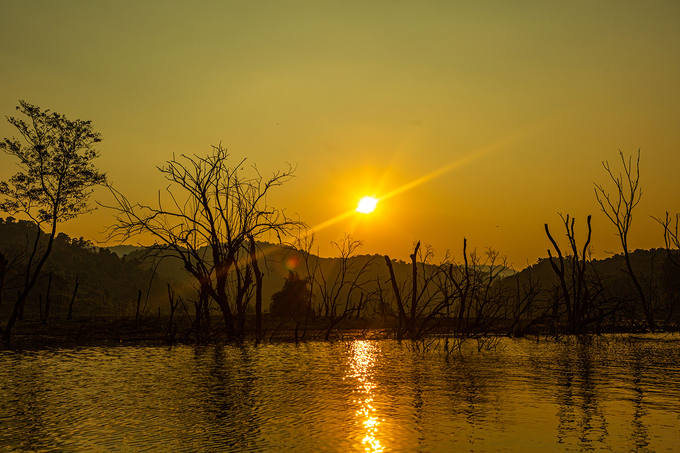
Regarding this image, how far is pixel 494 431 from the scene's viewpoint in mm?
6527

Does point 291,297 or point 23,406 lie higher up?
point 291,297

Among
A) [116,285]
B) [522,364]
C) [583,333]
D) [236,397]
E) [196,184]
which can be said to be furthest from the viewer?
[116,285]

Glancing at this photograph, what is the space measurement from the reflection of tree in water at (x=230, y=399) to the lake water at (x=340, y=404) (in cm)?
3

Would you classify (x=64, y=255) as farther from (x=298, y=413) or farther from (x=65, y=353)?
(x=298, y=413)

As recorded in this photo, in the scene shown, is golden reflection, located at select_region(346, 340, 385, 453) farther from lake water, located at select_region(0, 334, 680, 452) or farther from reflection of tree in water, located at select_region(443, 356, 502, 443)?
reflection of tree in water, located at select_region(443, 356, 502, 443)

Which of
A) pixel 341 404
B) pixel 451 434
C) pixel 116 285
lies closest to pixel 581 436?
pixel 451 434

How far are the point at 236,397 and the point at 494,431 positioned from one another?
416 cm

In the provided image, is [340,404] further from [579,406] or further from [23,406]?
[23,406]

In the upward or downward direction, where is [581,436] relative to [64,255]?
downward

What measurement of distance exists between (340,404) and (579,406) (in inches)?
136

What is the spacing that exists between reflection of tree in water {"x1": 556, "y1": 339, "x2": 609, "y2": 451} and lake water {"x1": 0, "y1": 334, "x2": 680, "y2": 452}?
0.03 meters

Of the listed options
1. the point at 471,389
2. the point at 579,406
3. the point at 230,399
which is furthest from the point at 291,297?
the point at 579,406

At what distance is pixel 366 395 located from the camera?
29.4 ft

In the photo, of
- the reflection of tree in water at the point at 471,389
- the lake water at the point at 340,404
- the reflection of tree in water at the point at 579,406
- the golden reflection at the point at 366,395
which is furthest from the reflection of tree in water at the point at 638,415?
the golden reflection at the point at 366,395
